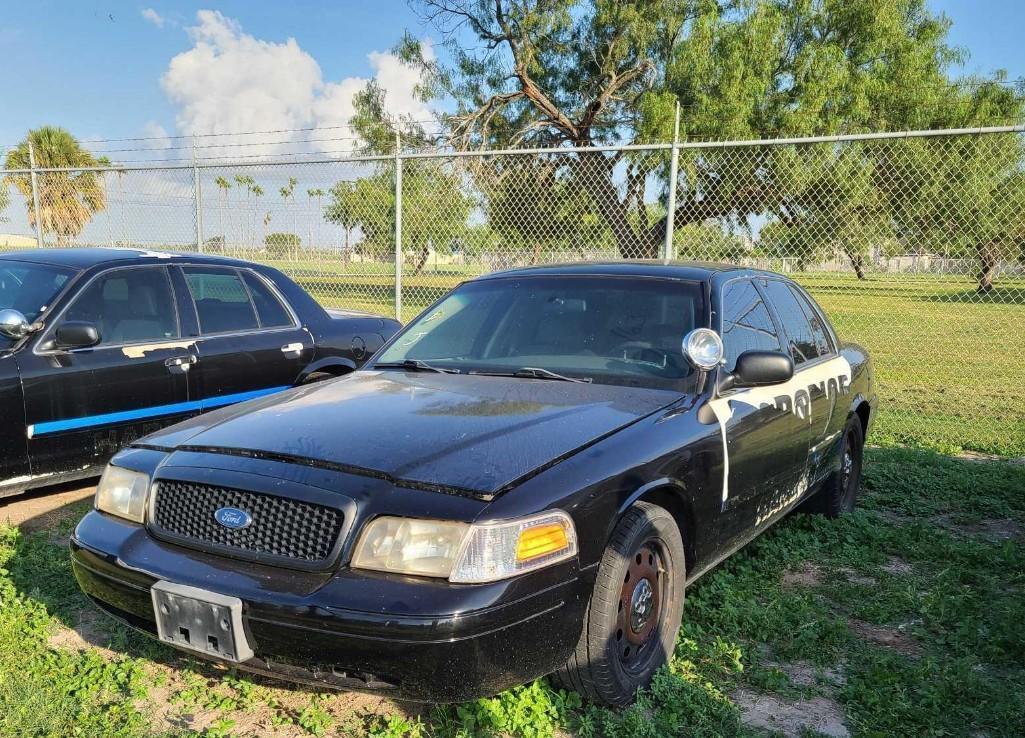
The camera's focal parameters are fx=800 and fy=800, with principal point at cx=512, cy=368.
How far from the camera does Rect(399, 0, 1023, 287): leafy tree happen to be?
60.1 ft

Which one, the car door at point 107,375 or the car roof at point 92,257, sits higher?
the car roof at point 92,257

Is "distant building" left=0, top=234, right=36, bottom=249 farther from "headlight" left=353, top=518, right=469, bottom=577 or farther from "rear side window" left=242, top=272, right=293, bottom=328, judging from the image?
"headlight" left=353, top=518, right=469, bottom=577

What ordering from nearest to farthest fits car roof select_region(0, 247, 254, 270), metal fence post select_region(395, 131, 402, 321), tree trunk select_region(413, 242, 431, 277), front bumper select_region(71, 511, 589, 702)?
front bumper select_region(71, 511, 589, 702)
car roof select_region(0, 247, 254, 270)
metal fence post select_region(395, 131, 402, 321)
tree trunk select_region(413, 242, 431, 277)

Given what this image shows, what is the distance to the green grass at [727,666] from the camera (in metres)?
2.62

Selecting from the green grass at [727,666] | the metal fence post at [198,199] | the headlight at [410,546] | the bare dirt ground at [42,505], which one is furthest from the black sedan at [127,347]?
the metal fence post at [198,199]

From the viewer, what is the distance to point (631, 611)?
8.92 feet

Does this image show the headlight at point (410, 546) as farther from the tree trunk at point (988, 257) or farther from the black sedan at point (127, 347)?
Answer: the tree trunk at point (988, 257)

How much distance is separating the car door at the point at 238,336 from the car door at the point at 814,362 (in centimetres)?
330

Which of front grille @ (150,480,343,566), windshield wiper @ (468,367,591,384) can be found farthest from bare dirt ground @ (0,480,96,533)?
windshield wiper @ (468,367,591,384)

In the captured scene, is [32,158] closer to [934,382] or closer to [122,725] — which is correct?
[122,725]

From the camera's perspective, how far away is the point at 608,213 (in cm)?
1398

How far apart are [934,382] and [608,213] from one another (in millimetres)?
5867

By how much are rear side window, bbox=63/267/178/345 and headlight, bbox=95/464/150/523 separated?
2235 mm

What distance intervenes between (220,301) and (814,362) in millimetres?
3856
